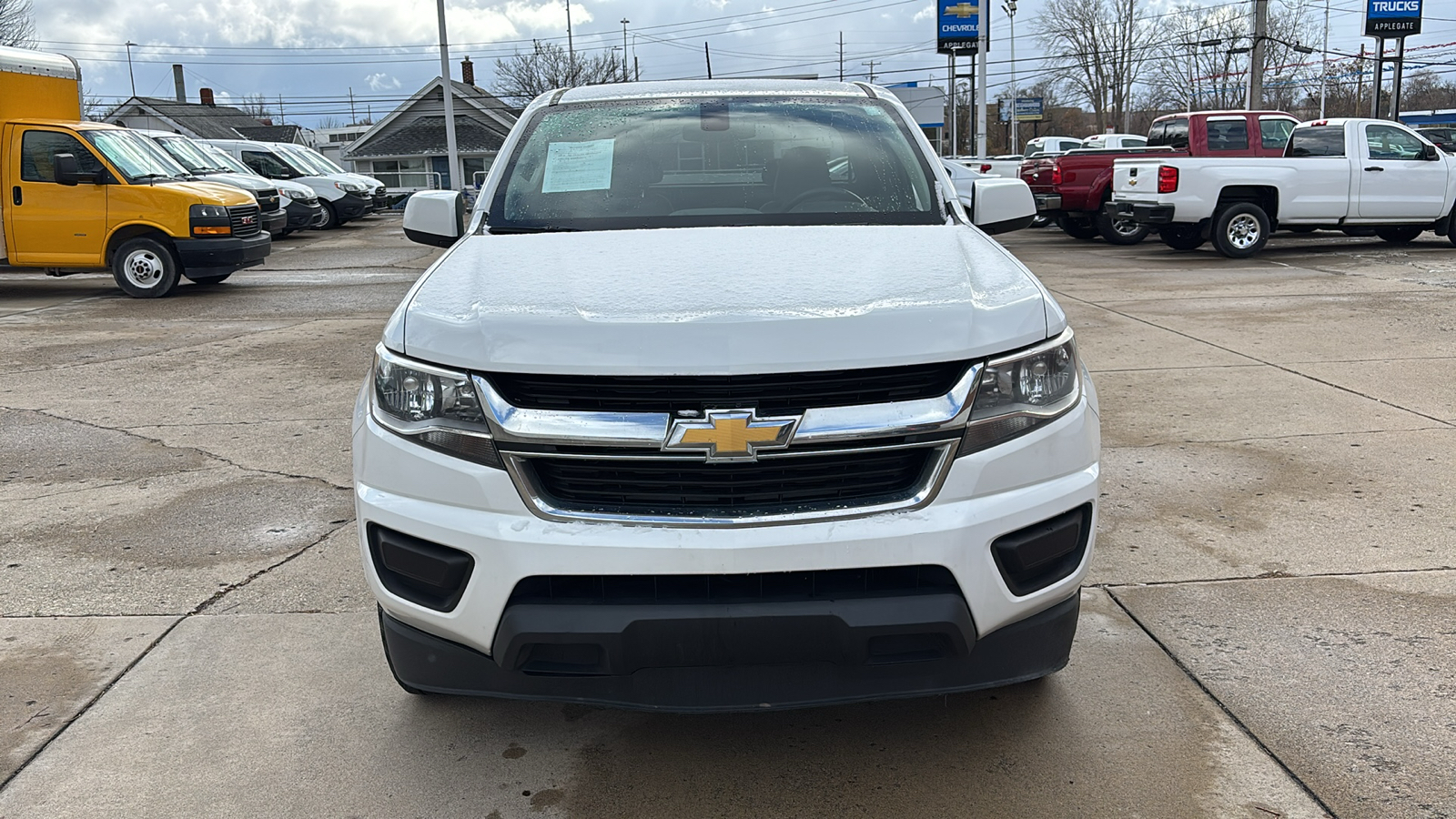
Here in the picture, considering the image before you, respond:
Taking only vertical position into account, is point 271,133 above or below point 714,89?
above

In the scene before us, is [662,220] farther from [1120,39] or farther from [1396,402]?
[1120,39]

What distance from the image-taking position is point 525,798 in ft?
9.45

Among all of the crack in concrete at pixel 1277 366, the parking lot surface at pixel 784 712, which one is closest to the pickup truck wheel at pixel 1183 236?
the crack in concrete at pixel 1277 366

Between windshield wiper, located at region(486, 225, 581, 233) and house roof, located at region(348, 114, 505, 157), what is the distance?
52392 millimetres

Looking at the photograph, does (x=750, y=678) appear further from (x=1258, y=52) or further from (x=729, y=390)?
(x=1258, y=52)

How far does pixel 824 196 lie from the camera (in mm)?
3951

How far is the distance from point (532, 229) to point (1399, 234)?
1754 centimetres

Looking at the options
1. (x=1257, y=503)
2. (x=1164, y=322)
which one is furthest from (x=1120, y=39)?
(x=1257, y=503)

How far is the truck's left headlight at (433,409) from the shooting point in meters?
2.60

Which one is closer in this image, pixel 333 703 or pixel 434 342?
pixel 434 342

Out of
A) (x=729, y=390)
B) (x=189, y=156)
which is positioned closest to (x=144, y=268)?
(x=189, y=156)

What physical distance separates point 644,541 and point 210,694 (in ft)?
5.65

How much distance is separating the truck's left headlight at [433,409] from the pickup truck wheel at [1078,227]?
726 inches

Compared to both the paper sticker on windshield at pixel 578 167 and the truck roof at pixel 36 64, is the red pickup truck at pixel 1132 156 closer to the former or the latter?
the truck roof at pixel 36 64
